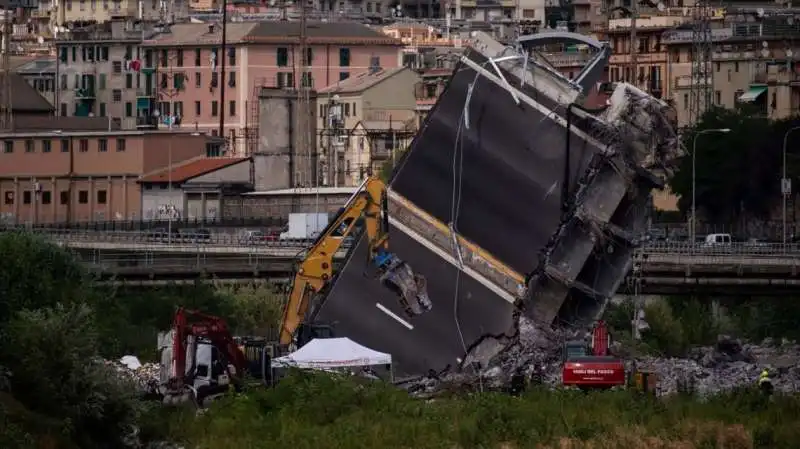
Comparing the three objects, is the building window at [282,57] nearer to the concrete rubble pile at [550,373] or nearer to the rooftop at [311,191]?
the rooftop at [311,191]

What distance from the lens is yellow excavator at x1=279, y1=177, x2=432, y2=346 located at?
62.6m

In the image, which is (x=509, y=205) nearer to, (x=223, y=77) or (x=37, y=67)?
(x=223, y=77)

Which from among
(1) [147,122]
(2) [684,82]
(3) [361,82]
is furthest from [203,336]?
(1) [147,122]

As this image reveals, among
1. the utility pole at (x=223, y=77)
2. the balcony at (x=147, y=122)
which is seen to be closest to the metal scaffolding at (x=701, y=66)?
the utility pole at (x=223, y=77)

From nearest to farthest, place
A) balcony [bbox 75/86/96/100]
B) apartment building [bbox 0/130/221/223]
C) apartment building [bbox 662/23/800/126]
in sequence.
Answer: apartment building [bbox 0/130/221/223] < apartment building [bbox 662/23/800/126] < balcony [bbox 75/86/96/100]

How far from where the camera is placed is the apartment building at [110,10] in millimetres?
157875

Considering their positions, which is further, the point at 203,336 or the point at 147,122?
the point at 147,122

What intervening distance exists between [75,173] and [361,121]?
1137 cm

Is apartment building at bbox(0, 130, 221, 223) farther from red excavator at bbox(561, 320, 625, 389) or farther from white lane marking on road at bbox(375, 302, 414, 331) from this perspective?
red excavator at bbox(561, 320, 625, 389)

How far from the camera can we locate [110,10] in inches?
6422

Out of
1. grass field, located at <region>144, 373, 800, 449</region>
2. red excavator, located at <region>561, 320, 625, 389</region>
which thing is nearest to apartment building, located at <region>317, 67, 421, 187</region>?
red excavator, located at <region>561, 320, 625, 389</region>

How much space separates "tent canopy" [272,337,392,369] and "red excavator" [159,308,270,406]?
1.51 meters

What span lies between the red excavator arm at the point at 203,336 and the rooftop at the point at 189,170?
2010 inches

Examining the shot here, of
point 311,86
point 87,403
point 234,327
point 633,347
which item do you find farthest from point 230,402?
point 311,86
